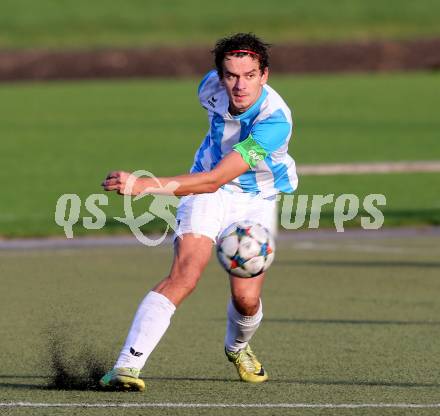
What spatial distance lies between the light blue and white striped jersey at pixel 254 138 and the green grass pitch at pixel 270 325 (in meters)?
1.22

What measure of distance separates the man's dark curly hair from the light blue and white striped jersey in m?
0.28

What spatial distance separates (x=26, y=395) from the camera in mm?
7664

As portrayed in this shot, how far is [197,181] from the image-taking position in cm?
755

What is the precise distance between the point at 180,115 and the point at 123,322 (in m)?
26.0

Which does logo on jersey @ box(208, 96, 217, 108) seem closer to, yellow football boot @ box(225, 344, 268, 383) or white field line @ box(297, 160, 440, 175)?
yellow football boot @ box(225, 344, 268, 383)

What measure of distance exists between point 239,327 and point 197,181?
4.17ft

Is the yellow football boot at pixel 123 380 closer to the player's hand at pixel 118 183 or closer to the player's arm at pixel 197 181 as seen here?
the player's arm at pixel 197 181

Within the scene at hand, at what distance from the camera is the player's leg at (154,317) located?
7570 millimetres

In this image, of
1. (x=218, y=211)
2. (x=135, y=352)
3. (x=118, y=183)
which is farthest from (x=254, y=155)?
(x=135, y=352)

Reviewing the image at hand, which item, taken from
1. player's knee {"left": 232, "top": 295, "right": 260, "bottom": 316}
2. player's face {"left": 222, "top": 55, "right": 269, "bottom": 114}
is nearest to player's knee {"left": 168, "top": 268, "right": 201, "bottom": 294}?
player's knee {"left": 232, "top": 295, "right": 260, "bottom": 316}

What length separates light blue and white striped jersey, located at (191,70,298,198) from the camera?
308 inches

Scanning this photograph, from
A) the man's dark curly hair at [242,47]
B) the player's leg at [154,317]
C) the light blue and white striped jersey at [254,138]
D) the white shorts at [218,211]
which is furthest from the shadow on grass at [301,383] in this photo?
the man's dark curly hair at [242,47]

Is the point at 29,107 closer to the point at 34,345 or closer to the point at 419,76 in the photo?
the point at 419,76

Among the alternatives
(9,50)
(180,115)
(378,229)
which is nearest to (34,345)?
(378,229)
